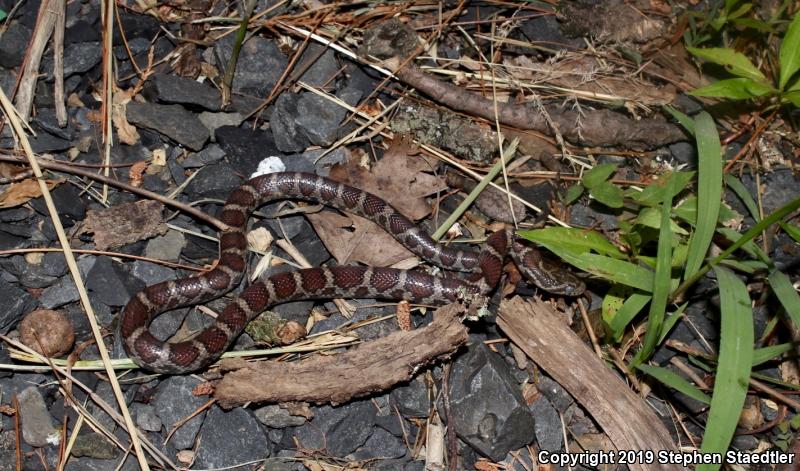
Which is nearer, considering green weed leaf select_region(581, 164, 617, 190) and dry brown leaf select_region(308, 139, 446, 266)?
green weed leaf select_region(581, 164, 617, 190)

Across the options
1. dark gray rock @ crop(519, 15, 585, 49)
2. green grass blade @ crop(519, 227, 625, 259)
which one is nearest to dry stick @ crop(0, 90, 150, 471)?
green grass blade @ crop(519, 227, 625, 259)

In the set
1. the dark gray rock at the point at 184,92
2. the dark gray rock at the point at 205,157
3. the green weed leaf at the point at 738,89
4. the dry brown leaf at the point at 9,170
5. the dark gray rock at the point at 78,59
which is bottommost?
the dark gray rock at the point at 205,157

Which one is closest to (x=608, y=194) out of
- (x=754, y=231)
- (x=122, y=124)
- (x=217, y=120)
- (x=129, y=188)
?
(x=754, y=231)

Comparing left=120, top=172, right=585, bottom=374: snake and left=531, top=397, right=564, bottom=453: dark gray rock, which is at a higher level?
left=120, top=172, right=585, bottom=374: snake

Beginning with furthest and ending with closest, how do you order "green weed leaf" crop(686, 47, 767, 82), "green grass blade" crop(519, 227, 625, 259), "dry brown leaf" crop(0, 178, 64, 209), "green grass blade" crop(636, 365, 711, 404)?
"green weed leaf" crop(686, 47, 767, 82), "dry brown leaf" crop(0, 178, 64, 209), "green grass blade" crop(519, 227, 625, 259), "green grass blade" crop(636, 365, 711, 404)

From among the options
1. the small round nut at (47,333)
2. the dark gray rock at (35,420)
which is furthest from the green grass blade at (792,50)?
the dark gray rock at (35,420)

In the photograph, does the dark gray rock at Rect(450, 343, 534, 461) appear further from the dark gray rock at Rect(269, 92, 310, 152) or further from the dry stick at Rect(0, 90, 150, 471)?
the dark gray rock at Rect(269, 92, 310, 152)

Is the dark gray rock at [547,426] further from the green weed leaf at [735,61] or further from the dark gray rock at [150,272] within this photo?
the green weed leaf at [735,61]
